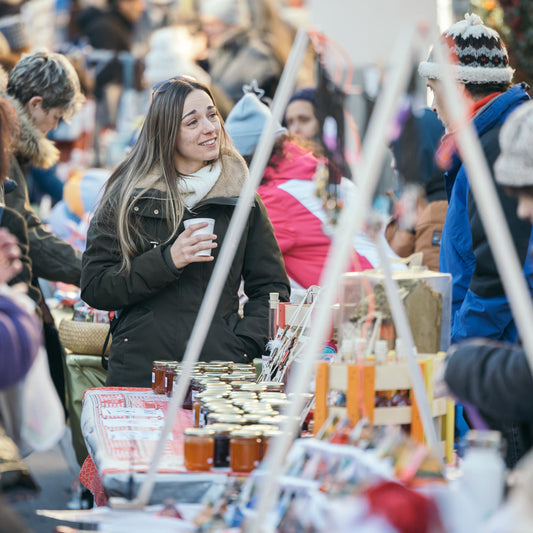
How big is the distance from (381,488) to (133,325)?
6.83 ft

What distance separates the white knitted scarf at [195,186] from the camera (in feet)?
12.0

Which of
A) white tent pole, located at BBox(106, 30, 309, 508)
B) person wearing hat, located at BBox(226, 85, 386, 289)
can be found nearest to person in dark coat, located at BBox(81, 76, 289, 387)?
person wearing hat, located at BBox(226, 85, 386, 289)

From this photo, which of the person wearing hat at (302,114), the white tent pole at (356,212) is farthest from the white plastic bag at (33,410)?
the person wearing hat at (302,114)

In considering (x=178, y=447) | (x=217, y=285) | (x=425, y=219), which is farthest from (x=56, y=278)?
(x=217, y=285)

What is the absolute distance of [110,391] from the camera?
134 inches

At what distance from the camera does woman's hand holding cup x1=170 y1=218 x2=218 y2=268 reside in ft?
11.2

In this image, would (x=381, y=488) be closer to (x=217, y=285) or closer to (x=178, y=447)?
(x=217, y=285)

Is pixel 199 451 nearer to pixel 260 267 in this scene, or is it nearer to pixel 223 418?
pixel 223 418

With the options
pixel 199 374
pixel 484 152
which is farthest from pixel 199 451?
pixel 484 152

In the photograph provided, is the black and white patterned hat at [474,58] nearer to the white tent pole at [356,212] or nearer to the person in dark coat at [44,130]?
the white tent pole at [356,212]

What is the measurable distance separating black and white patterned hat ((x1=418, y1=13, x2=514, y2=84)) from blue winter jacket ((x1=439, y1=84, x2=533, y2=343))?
3.9 inches

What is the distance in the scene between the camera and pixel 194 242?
3432 mm

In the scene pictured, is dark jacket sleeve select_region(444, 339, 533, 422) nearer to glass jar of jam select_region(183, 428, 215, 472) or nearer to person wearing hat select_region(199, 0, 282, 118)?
glass jar of jam select_region(183, 428, 215, 472)

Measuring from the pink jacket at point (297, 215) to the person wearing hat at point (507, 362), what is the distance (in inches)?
88.9
